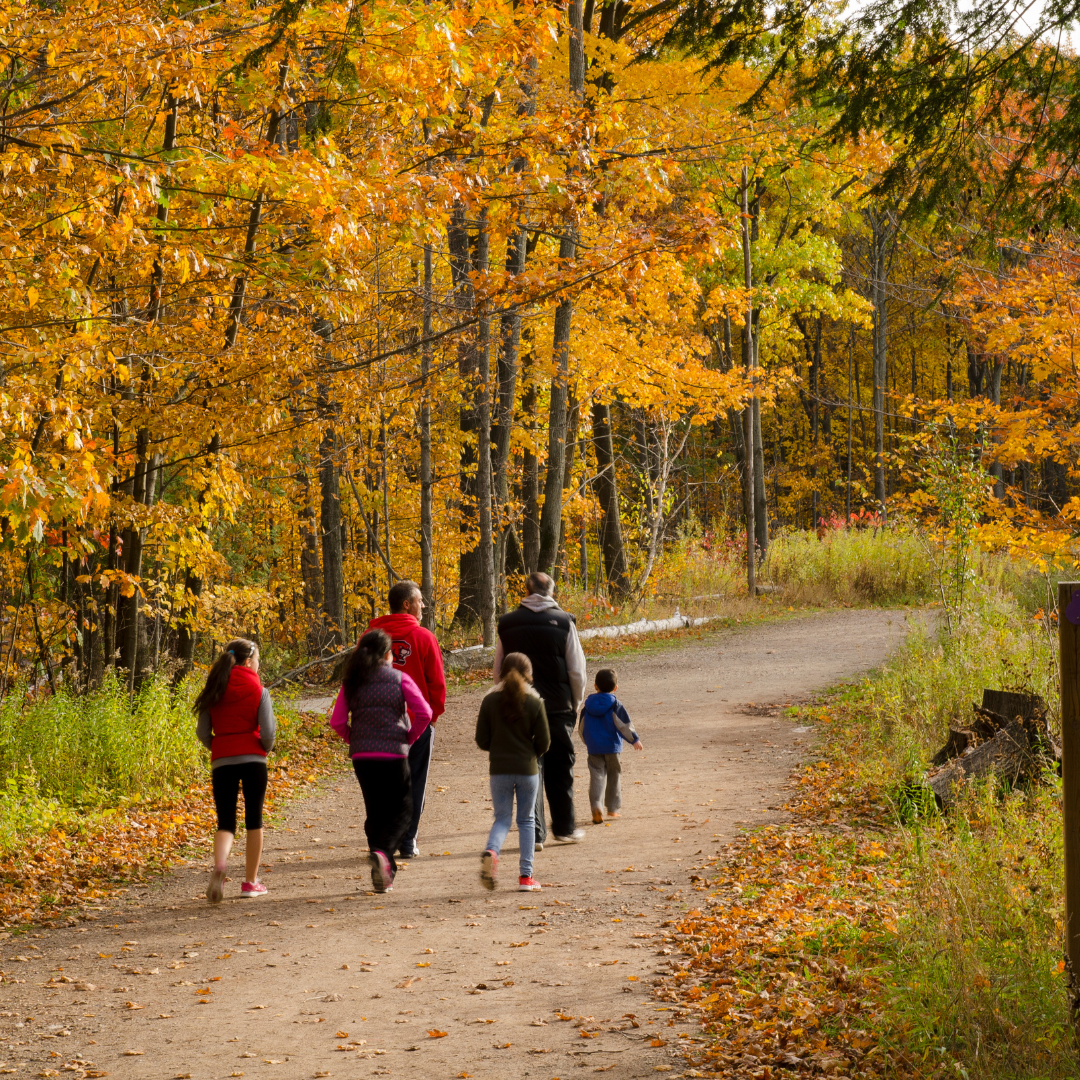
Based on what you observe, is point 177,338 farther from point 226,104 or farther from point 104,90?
point 226,104

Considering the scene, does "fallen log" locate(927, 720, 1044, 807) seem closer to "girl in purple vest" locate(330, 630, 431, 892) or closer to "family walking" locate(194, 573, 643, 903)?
"family walking" locate(194, 573, 643, 903)

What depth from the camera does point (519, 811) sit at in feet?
25.8

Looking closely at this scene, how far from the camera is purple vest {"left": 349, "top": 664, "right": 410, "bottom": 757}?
7.79 meters

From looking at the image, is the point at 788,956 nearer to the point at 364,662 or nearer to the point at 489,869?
the point at 489,869

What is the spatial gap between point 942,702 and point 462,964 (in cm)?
642

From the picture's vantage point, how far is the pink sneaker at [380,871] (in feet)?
25.1

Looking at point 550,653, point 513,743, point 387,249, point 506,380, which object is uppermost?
point 387,249

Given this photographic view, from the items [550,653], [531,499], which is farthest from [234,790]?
[531,499]

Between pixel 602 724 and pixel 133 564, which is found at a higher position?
pixel 133 564

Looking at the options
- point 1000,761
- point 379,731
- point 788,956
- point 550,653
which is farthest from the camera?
point 550,653

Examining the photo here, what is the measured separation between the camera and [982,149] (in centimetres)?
639

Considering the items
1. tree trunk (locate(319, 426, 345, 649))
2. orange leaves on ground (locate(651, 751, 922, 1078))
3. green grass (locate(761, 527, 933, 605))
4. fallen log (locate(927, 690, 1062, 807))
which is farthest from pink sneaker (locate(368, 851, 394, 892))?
green grass (locate(761, 527, 933, 605))

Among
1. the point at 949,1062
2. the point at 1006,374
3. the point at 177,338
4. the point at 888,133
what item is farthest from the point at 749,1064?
the point at 1006,374

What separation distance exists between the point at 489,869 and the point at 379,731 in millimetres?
1207
